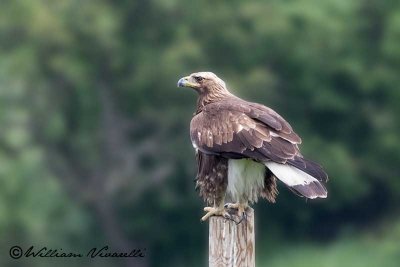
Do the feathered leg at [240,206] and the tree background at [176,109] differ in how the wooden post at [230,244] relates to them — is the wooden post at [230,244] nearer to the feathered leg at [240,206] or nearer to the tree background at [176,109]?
the feathered leg at [240,206]

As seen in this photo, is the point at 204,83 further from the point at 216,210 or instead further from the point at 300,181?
the point at 300,181

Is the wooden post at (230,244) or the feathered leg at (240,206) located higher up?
the feathered leg at (240,206)

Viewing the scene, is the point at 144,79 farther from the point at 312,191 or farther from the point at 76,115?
the point at 312,191

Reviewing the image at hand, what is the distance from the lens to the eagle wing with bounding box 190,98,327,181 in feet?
31.7

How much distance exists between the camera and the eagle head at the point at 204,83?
11.3m

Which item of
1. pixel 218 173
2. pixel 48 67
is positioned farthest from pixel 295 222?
pixel 218 173

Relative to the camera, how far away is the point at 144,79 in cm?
3278

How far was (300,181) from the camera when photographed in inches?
368

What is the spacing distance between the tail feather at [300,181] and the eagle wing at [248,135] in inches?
1.4

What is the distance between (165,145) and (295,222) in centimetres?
382
